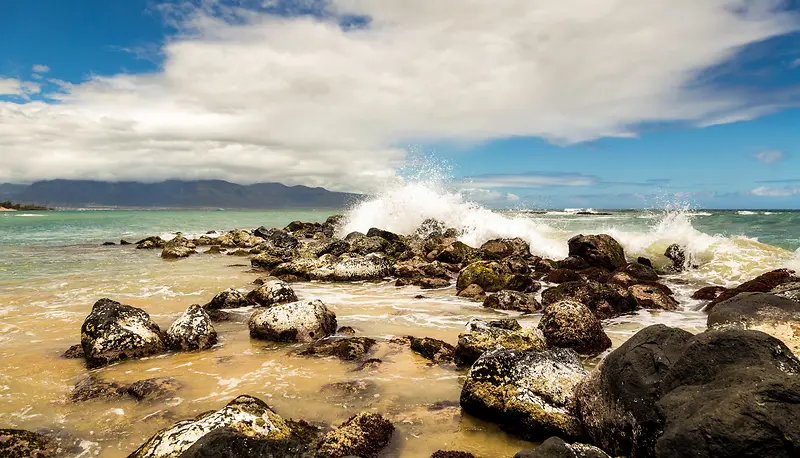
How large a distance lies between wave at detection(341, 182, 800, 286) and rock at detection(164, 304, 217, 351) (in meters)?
14.6

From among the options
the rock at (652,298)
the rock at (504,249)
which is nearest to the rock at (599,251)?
the rock at (504,249)

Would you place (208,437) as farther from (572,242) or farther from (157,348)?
(572,242)

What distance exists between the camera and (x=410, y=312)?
10.5 m

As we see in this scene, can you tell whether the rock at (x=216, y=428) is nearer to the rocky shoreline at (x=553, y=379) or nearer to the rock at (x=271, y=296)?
the rocky shoreline at (x=553, y=379)

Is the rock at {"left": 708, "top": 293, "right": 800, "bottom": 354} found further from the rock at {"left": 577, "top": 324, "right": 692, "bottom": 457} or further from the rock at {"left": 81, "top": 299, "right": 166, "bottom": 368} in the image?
the rock at {"left": 81, "top": 299, "right": 166, "bottom": 368}

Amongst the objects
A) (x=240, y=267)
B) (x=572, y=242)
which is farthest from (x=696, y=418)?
(x=240, y=267)

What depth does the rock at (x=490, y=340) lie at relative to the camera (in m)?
6.82

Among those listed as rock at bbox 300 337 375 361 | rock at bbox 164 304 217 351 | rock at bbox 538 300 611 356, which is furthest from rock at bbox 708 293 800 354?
rock at bbox 164 304 217 351

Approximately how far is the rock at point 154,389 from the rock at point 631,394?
196 inches

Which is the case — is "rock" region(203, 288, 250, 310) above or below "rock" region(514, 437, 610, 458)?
below

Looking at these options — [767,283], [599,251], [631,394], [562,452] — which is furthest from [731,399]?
[599,251]

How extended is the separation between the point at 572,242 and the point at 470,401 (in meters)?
12.8

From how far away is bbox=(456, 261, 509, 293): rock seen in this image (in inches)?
507

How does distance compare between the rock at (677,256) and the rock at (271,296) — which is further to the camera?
the rock at (677,256)
